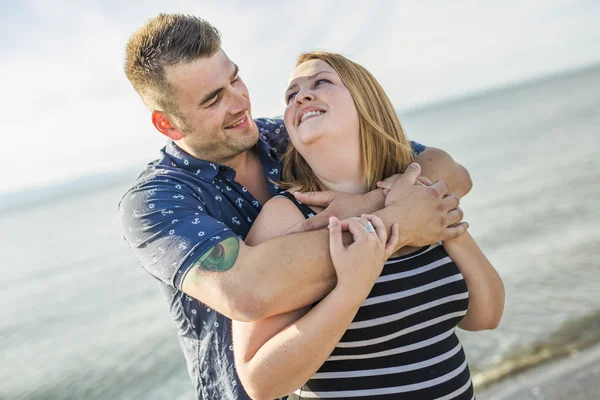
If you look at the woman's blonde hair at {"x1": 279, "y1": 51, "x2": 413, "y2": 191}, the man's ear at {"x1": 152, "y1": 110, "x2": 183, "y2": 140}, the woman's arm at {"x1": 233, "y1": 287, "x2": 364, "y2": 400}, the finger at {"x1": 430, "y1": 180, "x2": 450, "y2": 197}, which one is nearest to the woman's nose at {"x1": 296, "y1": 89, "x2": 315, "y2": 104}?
the woman's blonde hair at {"x1": 279, "y1": 51, "x2": 413, "y2": 191}

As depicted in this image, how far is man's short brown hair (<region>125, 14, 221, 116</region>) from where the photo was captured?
9.14ft

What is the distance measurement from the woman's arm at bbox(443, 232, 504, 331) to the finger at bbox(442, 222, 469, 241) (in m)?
0.06

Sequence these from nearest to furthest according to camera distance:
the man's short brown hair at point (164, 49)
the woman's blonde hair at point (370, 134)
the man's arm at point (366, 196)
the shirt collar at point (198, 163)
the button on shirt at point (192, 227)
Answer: the button on shirt at point (192, 227), the man's arm at point (366, 196), the woman's blonde hair at point (370, 134), the shirt collar at point (198, 163), the man's short brown hair at point (164, 49)

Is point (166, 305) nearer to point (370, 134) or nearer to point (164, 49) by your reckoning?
point (164, 49)

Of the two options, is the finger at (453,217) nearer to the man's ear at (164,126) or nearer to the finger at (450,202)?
the finger at (450,202)

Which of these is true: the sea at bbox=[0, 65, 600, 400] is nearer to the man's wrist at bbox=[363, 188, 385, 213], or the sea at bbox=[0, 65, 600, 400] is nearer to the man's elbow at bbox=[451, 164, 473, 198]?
the man's elbow at bbox=[451, 164, 473, 198]

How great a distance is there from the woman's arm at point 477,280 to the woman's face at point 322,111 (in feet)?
2.08

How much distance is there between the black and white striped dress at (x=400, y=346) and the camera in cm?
204

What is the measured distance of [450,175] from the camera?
8.45 feet

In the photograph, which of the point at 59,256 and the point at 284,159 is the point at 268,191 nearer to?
the point at 284,159

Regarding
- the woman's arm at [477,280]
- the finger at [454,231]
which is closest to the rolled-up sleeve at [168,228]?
the finger at [454,231]

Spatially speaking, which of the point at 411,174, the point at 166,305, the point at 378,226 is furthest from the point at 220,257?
the point at 166,305

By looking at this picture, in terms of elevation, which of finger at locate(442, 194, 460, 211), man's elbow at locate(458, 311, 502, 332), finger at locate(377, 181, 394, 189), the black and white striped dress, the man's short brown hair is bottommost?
man's elbow at locate(458, 311, 502, 332)

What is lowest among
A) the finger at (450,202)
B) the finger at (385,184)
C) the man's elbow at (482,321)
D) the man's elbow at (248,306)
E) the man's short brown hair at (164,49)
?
the man's elbow at (482,321)
